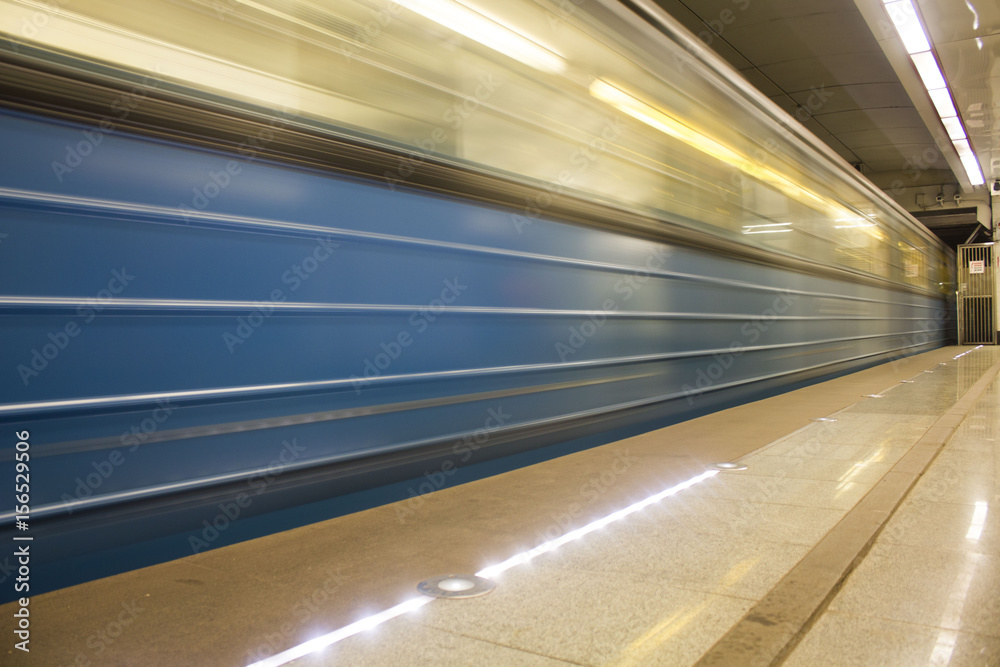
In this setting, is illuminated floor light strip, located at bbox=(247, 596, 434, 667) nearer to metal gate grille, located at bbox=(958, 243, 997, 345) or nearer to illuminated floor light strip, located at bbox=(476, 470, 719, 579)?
illuminated floor light strip, located at bbox=(476, 470, 719, 579)

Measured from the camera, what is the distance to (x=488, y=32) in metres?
2.74

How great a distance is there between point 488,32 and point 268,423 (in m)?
1.76

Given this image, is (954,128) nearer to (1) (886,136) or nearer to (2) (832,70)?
(2) (832,70)

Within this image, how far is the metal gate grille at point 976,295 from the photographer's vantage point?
1717 centimetres

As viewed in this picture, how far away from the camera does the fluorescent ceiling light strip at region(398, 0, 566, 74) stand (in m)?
2.50

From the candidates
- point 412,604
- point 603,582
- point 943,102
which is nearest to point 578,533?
point 603,582

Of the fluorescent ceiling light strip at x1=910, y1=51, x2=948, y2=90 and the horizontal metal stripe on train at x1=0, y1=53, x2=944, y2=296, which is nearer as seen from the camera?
the horizontal metal stripe on train at x1=0, y1=53, x2=944, y2=296

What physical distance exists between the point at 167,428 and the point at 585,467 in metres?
1.76

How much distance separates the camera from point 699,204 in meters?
4.59

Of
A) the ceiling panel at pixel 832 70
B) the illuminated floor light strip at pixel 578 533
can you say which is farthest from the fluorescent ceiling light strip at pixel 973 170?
the illuminated floor light strip at pixel 578 533

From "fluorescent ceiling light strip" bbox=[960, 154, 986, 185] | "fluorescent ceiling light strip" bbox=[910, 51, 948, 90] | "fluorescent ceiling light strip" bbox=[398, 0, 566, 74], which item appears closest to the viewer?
"fluorescent ceiling light strip" bbox=[398, 0, 566, 74]

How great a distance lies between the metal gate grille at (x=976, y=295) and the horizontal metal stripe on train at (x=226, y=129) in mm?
18095

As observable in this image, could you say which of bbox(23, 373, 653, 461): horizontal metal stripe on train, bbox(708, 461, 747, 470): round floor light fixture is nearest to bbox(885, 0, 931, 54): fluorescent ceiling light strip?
bbox(708, 461, 747, 470): round floor light fixture

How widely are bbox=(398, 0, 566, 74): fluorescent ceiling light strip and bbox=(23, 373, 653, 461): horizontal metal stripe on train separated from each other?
1383 mm
